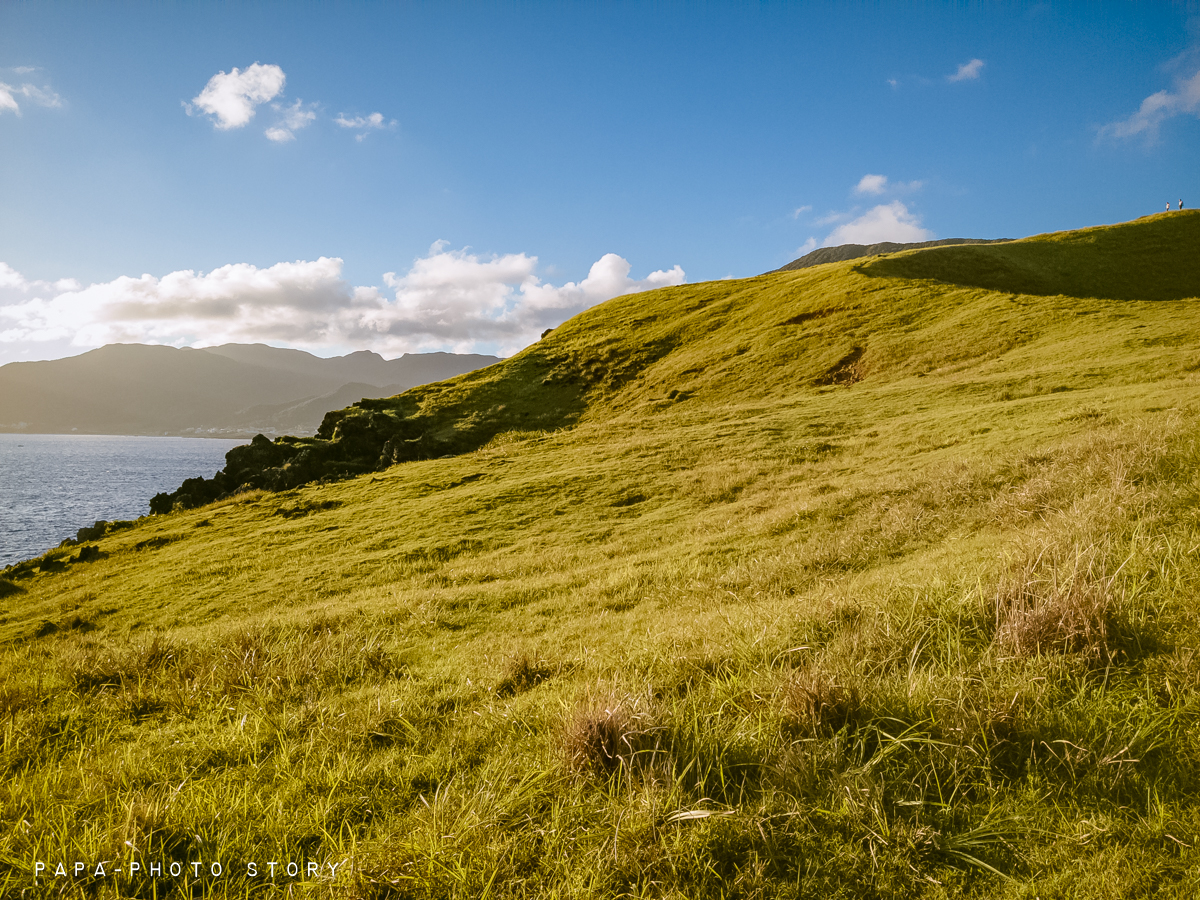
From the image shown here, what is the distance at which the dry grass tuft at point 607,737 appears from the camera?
11.9ft

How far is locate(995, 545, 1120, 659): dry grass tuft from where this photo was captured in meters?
4.39

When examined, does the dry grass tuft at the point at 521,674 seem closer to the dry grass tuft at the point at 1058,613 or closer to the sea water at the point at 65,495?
the dry grass tuft at the point at 1058,613

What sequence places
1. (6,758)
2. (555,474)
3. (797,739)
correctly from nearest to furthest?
(797,739) < (6,758) < (555,474)

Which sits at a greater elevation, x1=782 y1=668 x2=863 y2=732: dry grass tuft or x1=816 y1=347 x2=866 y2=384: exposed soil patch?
x1=816 y1=347 x2=866 y2=384: exposed soil patch

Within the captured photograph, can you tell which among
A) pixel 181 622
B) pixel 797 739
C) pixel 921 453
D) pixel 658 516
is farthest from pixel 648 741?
pixel 921 453

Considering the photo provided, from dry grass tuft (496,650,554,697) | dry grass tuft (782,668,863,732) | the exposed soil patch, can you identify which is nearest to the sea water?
dry grass tuft (496,650,554,697)

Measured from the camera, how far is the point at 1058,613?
456 cm

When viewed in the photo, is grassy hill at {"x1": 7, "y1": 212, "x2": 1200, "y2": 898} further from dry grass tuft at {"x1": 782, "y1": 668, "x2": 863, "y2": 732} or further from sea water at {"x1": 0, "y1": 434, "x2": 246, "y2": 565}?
sea water at {"x1": 0, "y1": 434, "x2": 246, "y2": 565}

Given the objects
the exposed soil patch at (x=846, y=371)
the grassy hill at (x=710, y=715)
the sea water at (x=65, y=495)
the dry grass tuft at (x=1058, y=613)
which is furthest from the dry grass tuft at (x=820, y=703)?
the sea water at (x=65, y=495)

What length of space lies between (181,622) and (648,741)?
678 inches

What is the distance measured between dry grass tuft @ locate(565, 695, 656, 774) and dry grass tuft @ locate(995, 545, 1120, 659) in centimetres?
323

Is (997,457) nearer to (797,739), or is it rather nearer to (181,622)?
(797,739)

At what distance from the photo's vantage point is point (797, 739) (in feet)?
11.9

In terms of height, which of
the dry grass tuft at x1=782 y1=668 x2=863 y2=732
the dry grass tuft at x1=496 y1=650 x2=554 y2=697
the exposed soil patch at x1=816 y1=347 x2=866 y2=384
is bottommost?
the dry grass tuft at x1=496 y1=650 x2=554 y2=697
